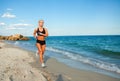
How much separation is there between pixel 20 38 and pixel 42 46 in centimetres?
6361

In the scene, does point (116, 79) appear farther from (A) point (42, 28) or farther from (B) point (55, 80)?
(A) point (42, 28)

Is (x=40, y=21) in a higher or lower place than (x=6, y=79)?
higher

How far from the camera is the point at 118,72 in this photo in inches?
314

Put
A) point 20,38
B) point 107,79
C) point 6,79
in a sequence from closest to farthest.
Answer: point 6,79 → point 107,79 → point 20,38

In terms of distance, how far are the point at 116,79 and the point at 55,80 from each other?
2.35 m

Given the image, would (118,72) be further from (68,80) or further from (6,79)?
(6,79)

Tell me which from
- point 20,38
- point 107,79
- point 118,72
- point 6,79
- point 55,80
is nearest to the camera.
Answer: point 6,79

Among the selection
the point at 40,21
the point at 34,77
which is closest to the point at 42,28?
the point at 40,21

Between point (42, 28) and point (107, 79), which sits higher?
point (42, 28)

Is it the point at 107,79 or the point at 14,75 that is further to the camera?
the point at 107,79

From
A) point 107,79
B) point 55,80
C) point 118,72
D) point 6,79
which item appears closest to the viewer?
point 6,79

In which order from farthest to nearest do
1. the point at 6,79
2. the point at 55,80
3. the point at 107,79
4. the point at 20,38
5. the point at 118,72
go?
the point at 20,38, the point at 118,72, the point at 107,79, the point at 55,80, the point at 6,79

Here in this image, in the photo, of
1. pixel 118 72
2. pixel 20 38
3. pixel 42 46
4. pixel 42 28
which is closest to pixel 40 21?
pixel 42 28

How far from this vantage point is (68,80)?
5953 millimetres
